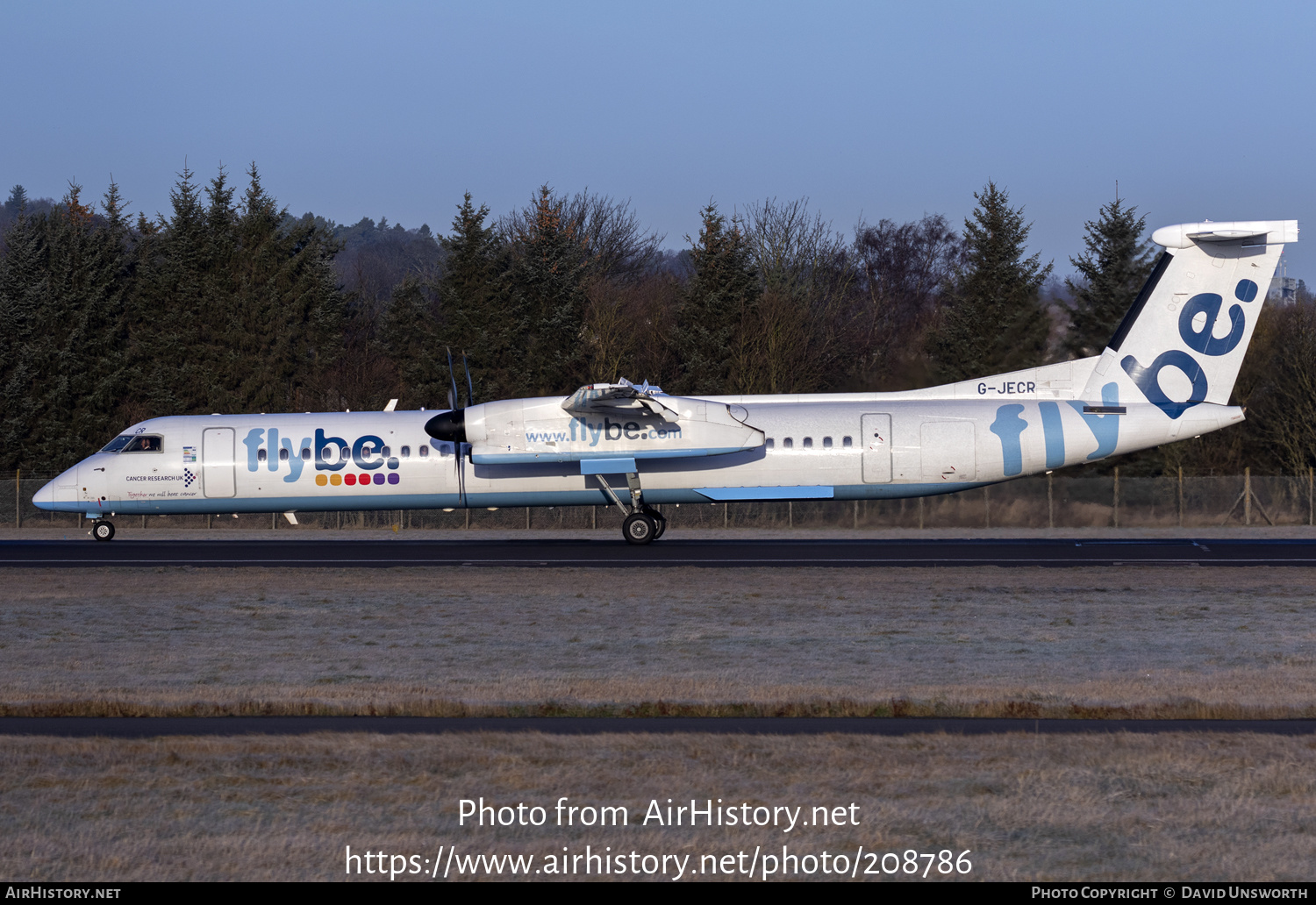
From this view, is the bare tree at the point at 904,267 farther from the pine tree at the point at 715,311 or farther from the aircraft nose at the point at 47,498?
the aircraft nose at the point at 47,498

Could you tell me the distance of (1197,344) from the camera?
2669 centimetres

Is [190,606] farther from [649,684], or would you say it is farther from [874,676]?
[874,676]

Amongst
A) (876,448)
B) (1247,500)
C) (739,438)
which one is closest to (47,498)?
(739,438)

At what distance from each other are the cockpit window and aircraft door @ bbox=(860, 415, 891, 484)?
1598 centimetres

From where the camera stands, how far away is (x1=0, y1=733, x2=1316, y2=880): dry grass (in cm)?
582

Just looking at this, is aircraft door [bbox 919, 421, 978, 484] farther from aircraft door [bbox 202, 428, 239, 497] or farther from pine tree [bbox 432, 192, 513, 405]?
pine tree [bbox 432, 192, 513, 405]

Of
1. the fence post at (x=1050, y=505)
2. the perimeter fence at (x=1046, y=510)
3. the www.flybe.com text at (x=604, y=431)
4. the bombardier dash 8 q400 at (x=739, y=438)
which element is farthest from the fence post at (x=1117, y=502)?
the www.flybe.com text at (x=604, y=431)

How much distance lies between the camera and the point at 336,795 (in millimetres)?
6945

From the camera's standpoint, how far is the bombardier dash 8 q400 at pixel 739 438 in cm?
2567

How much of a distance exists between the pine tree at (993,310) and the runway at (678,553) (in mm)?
11430

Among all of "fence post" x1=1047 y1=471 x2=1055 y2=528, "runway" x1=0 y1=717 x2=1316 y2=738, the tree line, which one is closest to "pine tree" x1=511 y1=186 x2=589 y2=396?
the tree line

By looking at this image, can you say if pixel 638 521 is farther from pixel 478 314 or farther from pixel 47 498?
pixel 478 314

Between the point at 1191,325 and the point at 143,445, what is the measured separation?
23957mm
